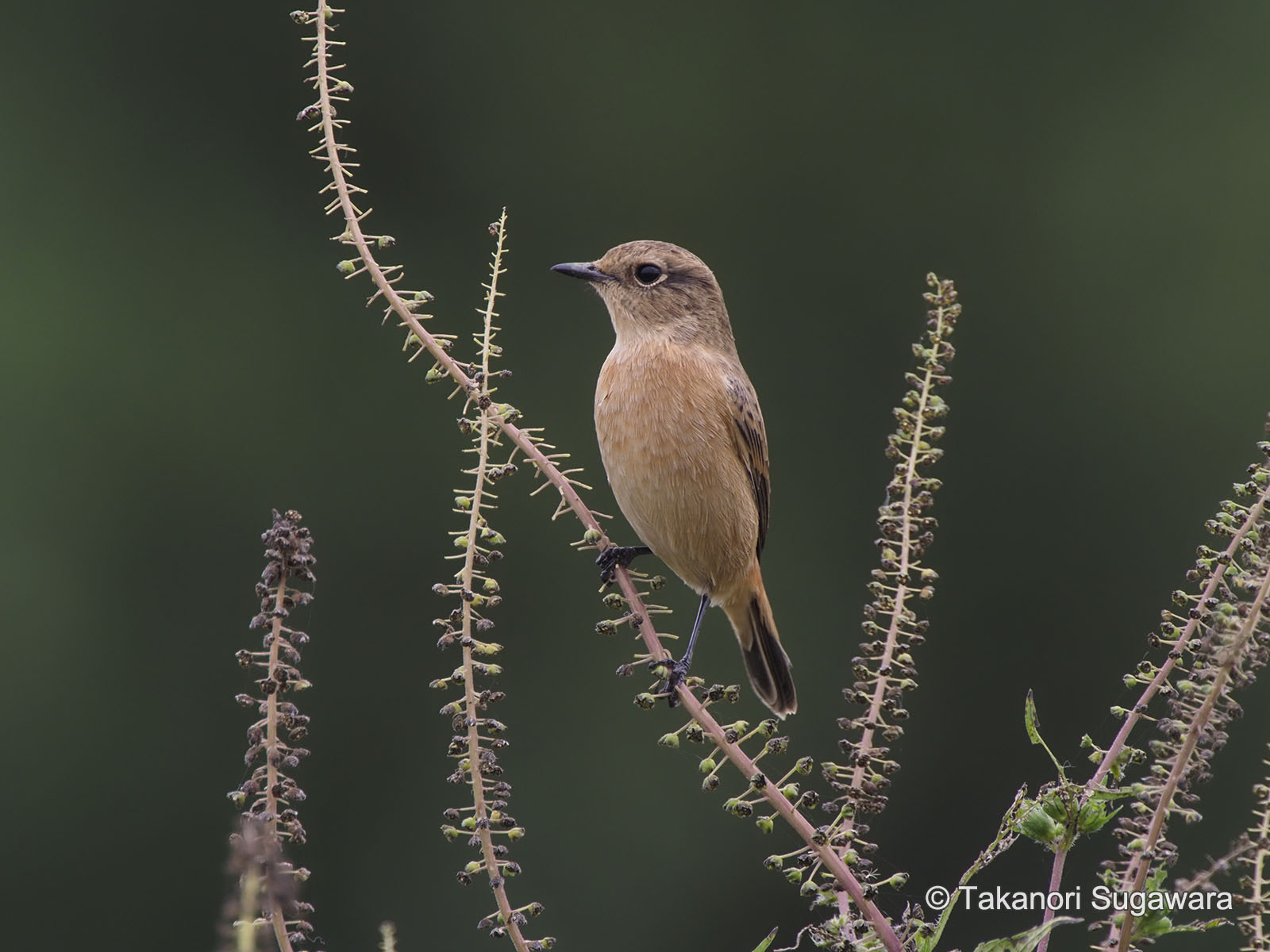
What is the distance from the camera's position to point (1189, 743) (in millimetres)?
2236

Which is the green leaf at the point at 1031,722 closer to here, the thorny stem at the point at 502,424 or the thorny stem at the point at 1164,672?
the thorny stem at the point at 1164,672

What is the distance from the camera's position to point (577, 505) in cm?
346

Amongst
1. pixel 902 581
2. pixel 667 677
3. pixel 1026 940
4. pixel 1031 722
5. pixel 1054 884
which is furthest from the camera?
pixel 667 677

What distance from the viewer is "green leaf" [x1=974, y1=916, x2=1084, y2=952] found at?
2.11m

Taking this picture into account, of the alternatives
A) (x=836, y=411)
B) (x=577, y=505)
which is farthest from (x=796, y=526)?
(x=577, y=505)

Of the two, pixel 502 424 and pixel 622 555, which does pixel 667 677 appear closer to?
pixel 502 424

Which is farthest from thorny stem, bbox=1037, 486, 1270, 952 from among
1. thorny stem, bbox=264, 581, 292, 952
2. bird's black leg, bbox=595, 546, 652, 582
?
bird's black leg, bbox=595, 546, 652, 582

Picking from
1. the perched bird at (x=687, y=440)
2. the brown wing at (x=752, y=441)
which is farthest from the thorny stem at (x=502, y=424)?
the brown wing at (x=752, y=441)

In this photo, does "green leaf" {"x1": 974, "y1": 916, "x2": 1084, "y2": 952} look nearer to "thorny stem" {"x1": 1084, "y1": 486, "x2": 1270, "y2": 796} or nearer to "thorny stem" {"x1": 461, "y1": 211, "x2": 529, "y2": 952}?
"thorny stem" {"x1": 1084, "y1": 486, "x2": 1270, "y2": 796}

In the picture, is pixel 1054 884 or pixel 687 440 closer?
pixel 1054 884

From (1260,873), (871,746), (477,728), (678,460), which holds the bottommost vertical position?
(1260,873)

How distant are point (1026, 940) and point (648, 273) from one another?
4.28 m

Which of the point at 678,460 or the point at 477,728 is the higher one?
the point at 678,460

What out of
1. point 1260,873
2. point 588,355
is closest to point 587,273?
point 1260,873
